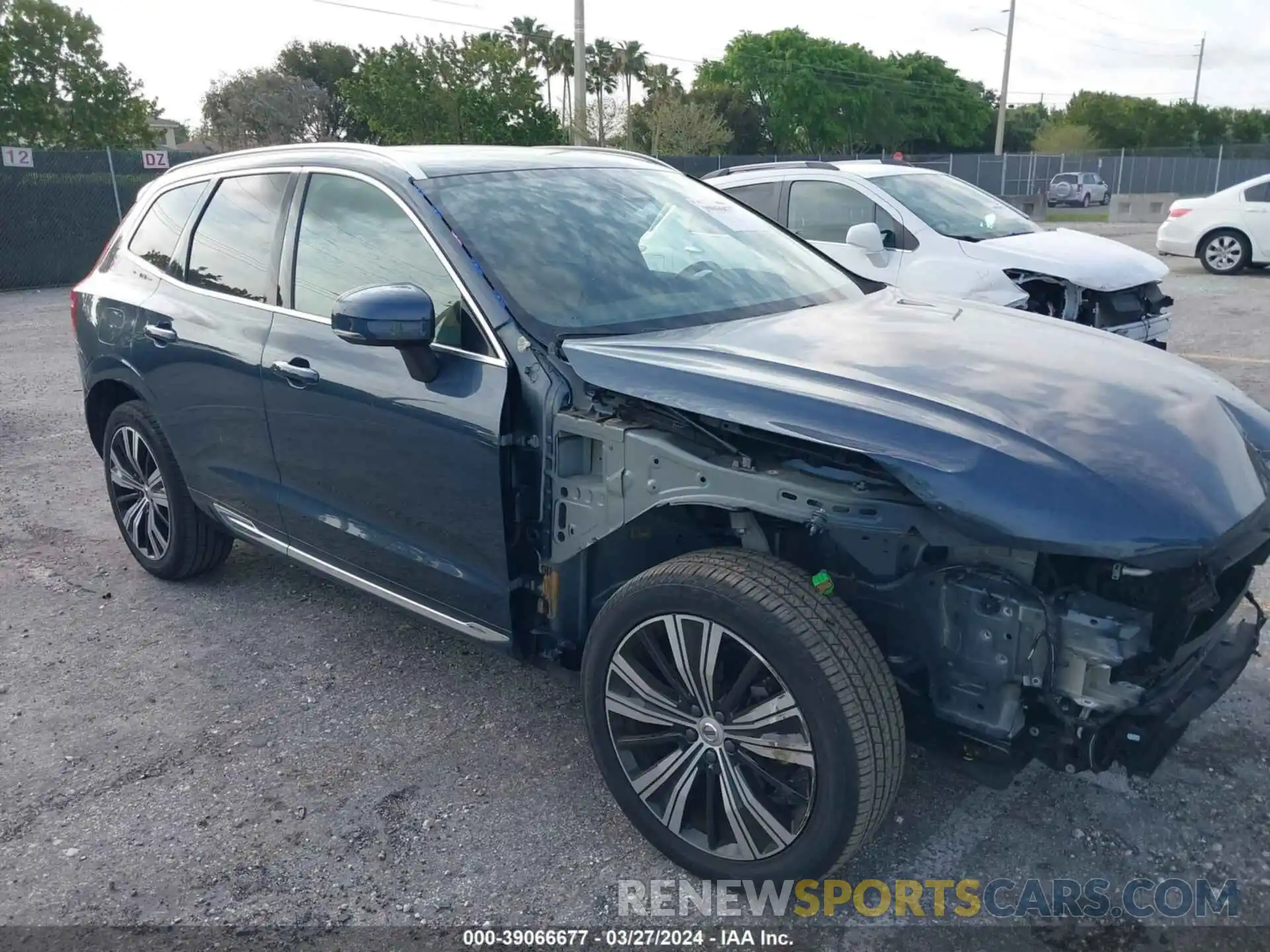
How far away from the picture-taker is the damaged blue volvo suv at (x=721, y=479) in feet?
7.93

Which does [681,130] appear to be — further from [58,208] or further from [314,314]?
[314,314]

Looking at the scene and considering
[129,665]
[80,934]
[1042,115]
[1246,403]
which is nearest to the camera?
[80,934]

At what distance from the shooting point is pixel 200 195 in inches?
172

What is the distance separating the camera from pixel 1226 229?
15203 mm

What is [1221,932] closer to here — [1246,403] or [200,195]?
[1246,403]

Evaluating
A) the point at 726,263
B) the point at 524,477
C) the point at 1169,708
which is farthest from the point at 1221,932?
the point at 726,263

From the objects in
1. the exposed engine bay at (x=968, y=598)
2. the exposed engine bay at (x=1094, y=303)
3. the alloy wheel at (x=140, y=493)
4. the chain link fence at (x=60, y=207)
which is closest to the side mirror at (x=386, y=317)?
the exposed engine bay at (x=968, y=598)

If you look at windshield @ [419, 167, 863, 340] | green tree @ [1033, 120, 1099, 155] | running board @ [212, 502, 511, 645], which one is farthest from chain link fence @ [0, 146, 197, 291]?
green tree @ [1033, 120, 1099, 155]

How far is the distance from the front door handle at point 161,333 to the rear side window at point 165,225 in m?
0.28

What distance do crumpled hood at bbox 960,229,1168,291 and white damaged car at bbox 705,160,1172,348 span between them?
1cm

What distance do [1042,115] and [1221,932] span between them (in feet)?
303

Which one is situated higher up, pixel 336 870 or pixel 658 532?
pixel 658 532

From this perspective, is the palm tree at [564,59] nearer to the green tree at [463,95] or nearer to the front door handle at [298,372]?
the green tree at [463,95]

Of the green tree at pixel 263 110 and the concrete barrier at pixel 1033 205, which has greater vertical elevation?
the green tree at pixel 263 110
